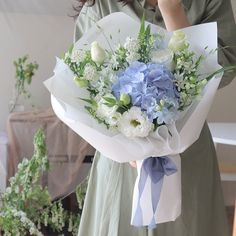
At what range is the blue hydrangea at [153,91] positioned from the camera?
31.1 inches

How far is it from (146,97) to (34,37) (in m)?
2.19

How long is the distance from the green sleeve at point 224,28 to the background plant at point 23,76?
1.75 m

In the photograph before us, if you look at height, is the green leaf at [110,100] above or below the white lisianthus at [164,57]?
below

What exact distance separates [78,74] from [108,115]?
Result: 12 cm

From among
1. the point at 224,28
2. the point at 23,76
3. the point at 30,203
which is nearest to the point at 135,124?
the point at 224,28

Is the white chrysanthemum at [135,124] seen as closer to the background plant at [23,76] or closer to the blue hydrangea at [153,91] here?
the blue hydrangea at [153,91]

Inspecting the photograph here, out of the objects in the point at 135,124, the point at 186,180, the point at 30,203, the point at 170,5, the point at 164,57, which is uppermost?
the point at 170,5

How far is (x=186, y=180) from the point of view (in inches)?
41.1

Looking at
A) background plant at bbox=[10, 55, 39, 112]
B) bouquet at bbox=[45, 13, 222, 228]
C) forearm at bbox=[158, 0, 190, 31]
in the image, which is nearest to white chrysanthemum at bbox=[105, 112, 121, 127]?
bouquet at bbox=[45, 13, 222, 228]

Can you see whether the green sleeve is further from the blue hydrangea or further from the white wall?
the white wall

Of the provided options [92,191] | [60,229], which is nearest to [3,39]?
[60,229]

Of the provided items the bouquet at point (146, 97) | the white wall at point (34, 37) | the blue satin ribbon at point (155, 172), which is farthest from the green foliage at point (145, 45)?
the white wall at point (34, 37)

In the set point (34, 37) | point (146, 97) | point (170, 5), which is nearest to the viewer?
point (146, 97)

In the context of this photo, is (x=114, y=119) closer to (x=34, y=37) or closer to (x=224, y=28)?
(x=224, y=28)
